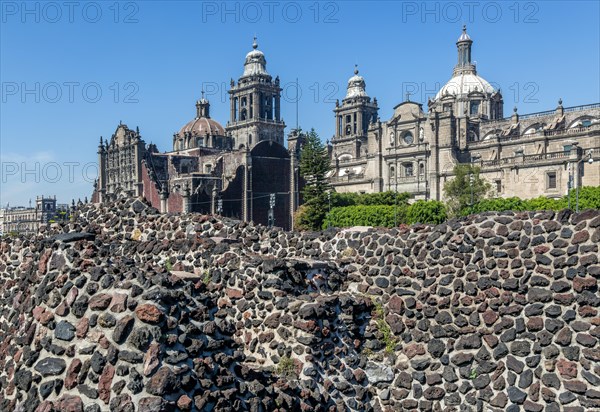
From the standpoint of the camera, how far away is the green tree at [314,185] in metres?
62.9

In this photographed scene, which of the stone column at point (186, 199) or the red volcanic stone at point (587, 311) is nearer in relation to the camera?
the red volcanic stone at point (587, 311)

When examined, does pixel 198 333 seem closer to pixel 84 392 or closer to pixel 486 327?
pixel 84 392

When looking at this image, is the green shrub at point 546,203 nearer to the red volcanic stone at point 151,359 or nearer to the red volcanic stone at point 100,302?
the red volcanic stone at point 100,302

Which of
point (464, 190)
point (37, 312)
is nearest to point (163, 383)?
point (37, 312)

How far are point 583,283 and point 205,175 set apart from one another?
60255 mm

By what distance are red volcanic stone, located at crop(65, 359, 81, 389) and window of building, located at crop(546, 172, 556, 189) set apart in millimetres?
60517

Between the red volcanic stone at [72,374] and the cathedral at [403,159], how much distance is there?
4647cm

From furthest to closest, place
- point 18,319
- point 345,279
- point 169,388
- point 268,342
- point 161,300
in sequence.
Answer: point 345,279 < point 268,342 < point 18,319 < point 161,300 < point 169,388

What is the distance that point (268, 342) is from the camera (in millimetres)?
9281

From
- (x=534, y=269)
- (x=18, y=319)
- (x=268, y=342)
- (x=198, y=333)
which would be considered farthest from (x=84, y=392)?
(x=534, y=269)

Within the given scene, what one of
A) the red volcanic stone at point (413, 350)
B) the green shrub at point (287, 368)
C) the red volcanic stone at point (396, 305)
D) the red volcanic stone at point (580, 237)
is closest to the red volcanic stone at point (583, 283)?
the red volcanic stone at point (580, 237)

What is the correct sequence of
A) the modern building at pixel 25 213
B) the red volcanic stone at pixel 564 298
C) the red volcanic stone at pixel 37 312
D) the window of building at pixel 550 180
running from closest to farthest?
1. the red volcanic stone at pixel 37 312
2. the red volcanic stone at pixel 564 298
3. the window of building at pixel 550 180
4. the modern building at pixel 25 213

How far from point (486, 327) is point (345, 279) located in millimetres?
2429

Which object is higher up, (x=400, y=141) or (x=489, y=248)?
(x=400, y=141)
